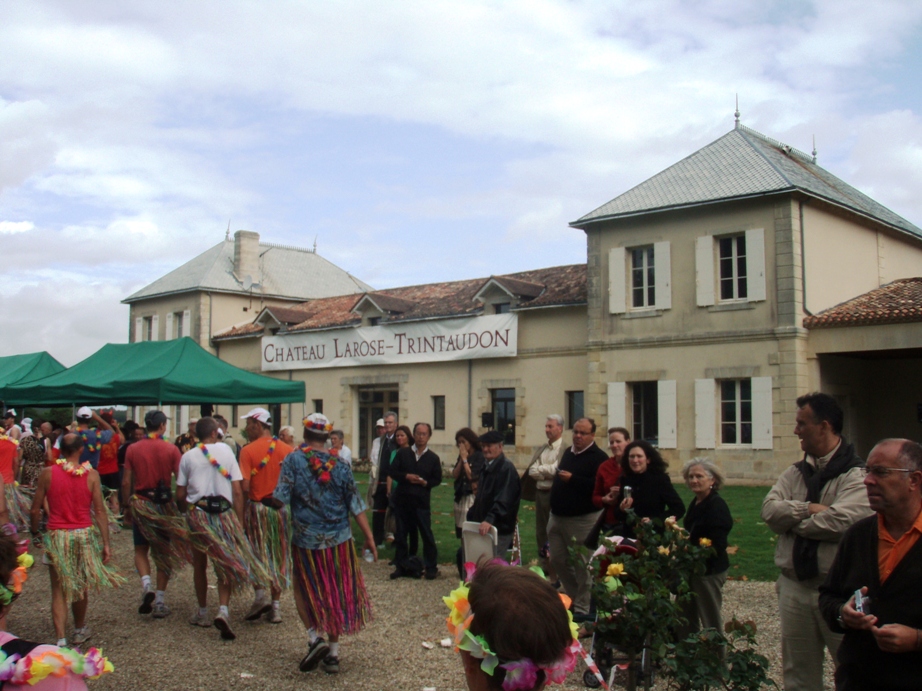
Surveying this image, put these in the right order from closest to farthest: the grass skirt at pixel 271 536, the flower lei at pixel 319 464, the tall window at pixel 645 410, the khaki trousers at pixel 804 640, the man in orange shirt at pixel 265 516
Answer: the khaki trousers at pixel 804 640 → the flower lei at pixel 319 464 → the man in orange shirt at pixel 265 516 → the grass skirt at pixel 271 536 → the tall window at pixel 645 410

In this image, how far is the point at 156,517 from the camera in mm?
7859

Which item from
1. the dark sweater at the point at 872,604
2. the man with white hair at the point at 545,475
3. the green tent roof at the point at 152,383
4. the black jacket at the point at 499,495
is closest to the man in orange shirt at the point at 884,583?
the dark sweater at the point at 872,604

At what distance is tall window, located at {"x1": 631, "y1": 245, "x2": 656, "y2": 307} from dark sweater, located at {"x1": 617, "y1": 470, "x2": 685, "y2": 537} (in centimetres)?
1470

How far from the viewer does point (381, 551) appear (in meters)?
11.4

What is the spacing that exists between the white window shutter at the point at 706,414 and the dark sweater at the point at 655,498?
1347cm

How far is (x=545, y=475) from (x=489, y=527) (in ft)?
4.38

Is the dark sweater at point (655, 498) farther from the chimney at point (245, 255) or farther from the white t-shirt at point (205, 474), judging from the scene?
the chimney at point (245, 255)

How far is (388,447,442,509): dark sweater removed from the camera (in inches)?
389

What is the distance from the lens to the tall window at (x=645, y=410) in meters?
20.7

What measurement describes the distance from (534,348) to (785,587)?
1857cm

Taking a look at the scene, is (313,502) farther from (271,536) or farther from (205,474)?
(271,536)

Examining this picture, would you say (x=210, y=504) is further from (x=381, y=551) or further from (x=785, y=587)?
(x=785, y=587)

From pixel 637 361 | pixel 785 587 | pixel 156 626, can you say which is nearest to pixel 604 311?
pixel 637 361

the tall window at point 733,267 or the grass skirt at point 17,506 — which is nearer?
the grass skirt at point 17,506
